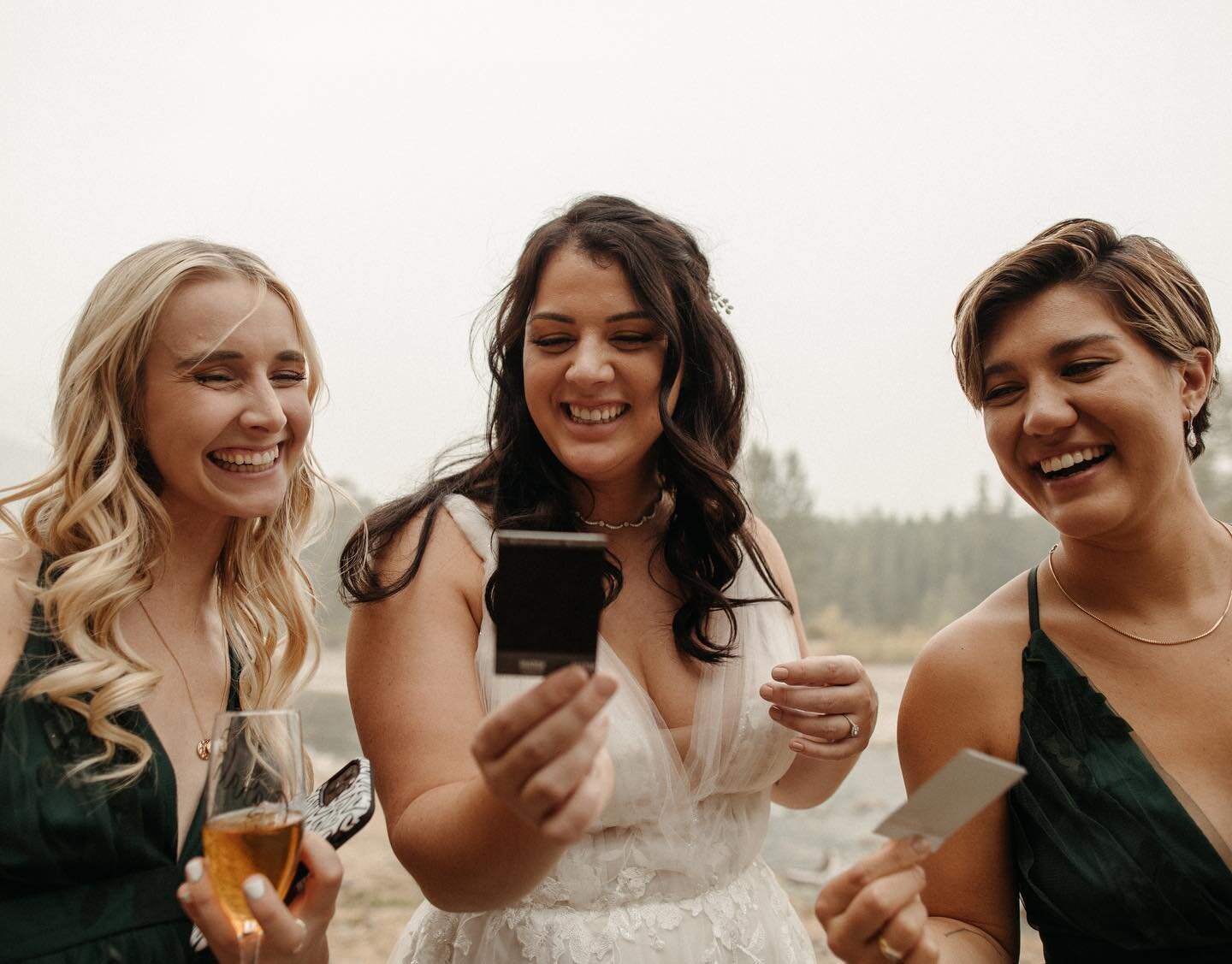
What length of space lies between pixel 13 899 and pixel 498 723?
1.23m

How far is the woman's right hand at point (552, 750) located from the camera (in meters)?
1.12

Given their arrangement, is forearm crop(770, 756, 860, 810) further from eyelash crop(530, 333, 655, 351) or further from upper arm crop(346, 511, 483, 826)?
eyelash crop(530, 333, 655, 351)

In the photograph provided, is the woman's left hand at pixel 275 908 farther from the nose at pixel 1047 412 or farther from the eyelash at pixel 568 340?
the nose at pixel 1047 412

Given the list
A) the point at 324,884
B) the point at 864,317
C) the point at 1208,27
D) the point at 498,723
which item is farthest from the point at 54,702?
the point at 1208,27

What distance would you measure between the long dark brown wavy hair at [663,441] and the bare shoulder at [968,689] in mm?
417

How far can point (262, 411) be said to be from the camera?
2.00 meters

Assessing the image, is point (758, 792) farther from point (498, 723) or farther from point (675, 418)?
point (498, 723)

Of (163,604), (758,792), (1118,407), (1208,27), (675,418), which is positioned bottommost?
(758,792)

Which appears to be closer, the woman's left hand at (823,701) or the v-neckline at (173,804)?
the v-neckline at (173,804)

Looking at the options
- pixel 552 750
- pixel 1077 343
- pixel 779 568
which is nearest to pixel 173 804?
pixel 552 750

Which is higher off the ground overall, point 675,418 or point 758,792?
point 675,418

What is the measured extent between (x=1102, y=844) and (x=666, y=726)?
0.94 meters

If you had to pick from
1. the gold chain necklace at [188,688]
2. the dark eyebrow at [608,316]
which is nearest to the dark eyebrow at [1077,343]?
the dark eyebrow at [608,316]

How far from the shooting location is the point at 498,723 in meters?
1.15
